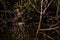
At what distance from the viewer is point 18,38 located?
621 cm

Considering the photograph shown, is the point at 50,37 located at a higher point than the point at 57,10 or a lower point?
lower

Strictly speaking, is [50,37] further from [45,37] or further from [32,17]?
[32,17]

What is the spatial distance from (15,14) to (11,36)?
51.5 inches

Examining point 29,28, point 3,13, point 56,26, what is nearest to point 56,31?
point 56,26

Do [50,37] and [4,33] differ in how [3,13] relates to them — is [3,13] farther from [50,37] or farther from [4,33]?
[50,37]

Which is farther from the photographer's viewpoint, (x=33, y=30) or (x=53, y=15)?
(x=53, y=15)

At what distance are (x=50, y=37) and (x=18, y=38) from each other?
0.91 m

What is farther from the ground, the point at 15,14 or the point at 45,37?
the point at 15,14

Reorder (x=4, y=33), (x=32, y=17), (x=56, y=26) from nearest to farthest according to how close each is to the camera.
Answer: (x=4, y=33) < (x=56, y=26) < (x=32, y=17)

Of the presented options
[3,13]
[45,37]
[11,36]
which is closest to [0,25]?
[3,13]

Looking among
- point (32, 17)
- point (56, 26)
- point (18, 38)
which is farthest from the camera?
point (32, 17)

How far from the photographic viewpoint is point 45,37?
6395mm

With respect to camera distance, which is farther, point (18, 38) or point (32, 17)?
point (32, 17)

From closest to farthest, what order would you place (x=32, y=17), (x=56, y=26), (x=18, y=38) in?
(x=18, y=38) → (x=56, y=26) → (x=32, y=17)
